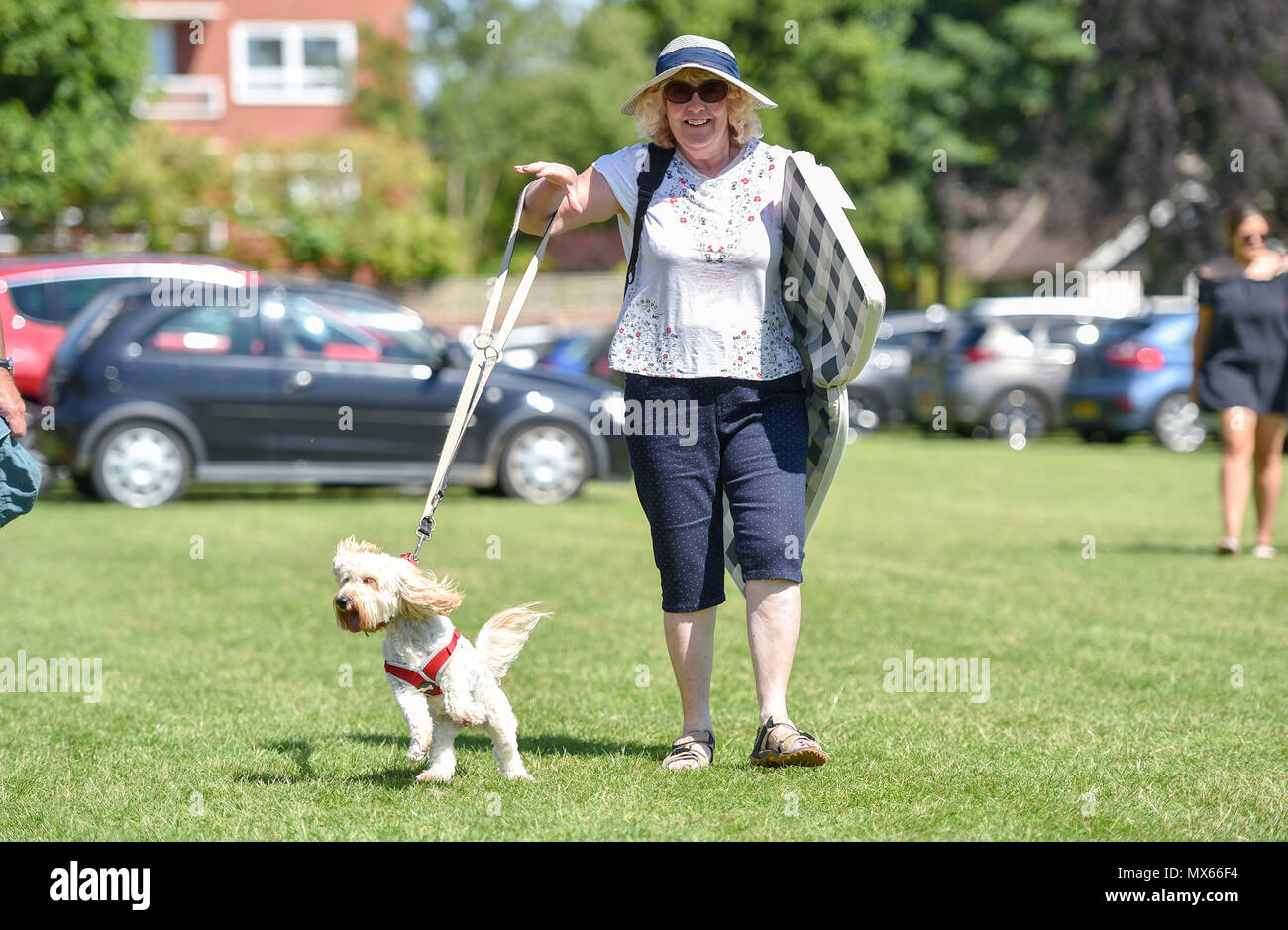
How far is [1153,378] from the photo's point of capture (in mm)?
23750

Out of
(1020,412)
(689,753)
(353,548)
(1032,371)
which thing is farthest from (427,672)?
(1020,412)

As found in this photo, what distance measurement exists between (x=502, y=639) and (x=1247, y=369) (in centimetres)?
744

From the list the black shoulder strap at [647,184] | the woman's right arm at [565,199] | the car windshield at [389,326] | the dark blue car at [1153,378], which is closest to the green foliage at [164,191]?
the dark blue car at [1153,378]

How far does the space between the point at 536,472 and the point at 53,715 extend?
9198mm

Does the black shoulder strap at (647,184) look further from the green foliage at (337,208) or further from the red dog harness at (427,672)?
the green foliage at (337,208)

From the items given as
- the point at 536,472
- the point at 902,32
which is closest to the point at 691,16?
the point at 902,32

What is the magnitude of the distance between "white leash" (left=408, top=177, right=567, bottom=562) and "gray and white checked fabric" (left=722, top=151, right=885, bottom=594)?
0.74 metres

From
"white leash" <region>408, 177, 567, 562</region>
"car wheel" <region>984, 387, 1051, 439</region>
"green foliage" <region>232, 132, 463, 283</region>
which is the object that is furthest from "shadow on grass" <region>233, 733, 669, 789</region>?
"green foliage" <region>232, 132, 463, 283</region>

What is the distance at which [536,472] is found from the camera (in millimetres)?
15422

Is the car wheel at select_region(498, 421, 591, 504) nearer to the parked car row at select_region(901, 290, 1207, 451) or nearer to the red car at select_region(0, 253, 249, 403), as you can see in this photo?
the red car at select_region(0, 253, 249, 403)

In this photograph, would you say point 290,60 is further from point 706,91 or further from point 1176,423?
point 706,91

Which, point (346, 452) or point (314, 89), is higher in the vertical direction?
point (314, 89)

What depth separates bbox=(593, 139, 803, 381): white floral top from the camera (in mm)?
5219

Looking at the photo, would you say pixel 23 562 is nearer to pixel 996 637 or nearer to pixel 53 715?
pixel 53 715
